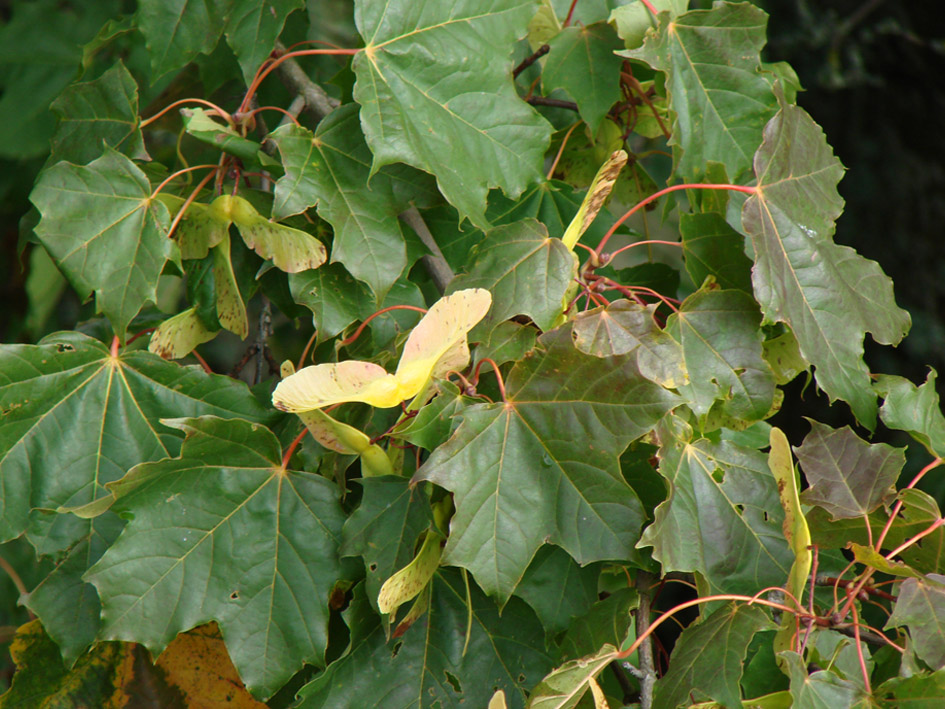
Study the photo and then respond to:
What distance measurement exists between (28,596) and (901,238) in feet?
6.88

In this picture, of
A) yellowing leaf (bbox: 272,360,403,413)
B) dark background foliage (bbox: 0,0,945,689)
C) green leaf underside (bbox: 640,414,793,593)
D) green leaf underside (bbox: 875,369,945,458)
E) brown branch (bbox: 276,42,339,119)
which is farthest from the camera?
dark background foliage (bbox: 0,0,945,689)

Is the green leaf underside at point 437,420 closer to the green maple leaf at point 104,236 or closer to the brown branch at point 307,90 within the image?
the green maple leaf at point 104,236

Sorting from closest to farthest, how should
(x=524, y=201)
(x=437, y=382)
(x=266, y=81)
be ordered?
(x=437, y=382)
(x=524, y=201)
(x=266, y=81)

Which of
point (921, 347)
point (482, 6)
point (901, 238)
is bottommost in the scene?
point (921, 347)

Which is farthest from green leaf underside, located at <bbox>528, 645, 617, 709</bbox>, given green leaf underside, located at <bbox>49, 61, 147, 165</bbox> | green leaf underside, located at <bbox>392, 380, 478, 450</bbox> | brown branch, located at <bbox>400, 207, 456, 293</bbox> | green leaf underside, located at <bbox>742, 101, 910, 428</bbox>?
green leaf underside, located at <bbox>49, 61, 147, 165</bbox>

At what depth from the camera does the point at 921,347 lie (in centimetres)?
204

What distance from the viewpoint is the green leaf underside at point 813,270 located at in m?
0.75

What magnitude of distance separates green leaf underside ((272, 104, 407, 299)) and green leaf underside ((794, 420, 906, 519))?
1.39 feet

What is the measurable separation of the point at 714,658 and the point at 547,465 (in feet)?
0.67

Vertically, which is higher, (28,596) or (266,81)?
(266,81)

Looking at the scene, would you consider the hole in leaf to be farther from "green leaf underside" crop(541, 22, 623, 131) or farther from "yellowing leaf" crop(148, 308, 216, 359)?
"green leaf underside" crop(541, 22, 623, 131)

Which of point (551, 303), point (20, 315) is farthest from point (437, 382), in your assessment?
point (20, 315)

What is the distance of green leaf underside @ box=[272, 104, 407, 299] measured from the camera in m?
0.78

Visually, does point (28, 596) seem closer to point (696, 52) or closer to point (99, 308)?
point (99, 308)
